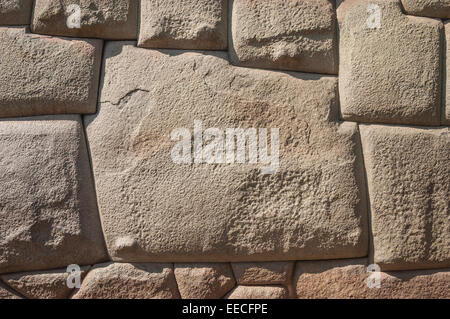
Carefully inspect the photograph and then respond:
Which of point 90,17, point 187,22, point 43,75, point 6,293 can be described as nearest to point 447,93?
point 187,22

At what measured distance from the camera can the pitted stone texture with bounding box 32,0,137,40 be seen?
4.33 feet

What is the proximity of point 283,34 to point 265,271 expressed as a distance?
0.70 meters

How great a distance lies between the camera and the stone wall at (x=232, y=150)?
129 cm

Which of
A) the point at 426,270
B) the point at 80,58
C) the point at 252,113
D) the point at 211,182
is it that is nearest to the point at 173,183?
the point at 211,182

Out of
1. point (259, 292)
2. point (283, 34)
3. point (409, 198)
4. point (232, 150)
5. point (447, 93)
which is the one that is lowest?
point (259, 292)

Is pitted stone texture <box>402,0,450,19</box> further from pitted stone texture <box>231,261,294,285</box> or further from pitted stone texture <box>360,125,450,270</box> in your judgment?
pitted stone texture <box>231,261,294,285</box>

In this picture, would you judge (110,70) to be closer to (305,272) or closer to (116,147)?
(116,147)

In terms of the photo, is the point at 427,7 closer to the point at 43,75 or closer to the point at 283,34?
the point at 283,34

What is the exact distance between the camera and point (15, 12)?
4.39ft

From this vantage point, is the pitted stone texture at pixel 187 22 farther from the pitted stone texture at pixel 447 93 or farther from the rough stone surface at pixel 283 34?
the pitted stone texture at pixel 447 93

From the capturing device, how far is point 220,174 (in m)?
1.29

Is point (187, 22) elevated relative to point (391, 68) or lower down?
elevated

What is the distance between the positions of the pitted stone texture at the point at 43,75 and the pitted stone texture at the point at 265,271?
2.16 ft

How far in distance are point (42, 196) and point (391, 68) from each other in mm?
1086
